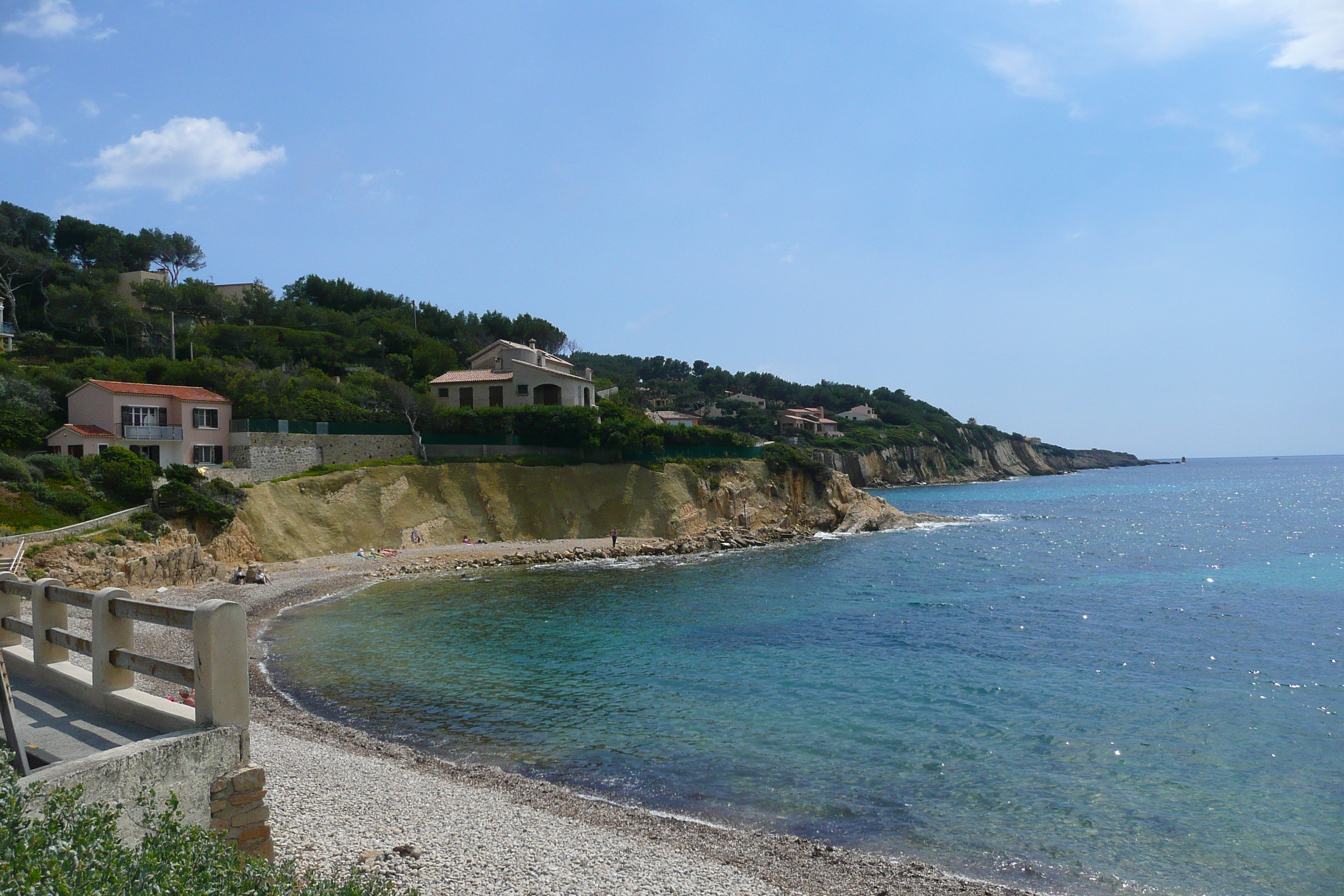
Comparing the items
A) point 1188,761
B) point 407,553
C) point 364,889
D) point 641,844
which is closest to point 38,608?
point 364,889

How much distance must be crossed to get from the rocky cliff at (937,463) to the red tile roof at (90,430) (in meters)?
92.5

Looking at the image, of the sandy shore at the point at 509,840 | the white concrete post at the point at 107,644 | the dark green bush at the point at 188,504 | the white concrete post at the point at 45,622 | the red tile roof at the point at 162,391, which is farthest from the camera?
the red tile roof at the point at 162,391

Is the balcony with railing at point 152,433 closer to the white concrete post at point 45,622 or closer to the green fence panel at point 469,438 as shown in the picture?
the green fence panel at point 469,438

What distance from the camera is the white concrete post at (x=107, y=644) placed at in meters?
8.30

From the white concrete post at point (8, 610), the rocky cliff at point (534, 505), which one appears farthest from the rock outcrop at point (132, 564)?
the white concrete post at point (8, 610)

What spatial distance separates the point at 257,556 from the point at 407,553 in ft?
29.1

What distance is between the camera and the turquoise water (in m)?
13.3

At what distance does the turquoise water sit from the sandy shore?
850 millimetres

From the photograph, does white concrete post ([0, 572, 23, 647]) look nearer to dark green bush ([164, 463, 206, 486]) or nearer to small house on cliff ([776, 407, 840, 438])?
dark green bush ([164, 463, 206, 486])

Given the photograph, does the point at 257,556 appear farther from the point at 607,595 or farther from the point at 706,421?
the point at 706,421

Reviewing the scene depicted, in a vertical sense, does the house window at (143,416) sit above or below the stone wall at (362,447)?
above

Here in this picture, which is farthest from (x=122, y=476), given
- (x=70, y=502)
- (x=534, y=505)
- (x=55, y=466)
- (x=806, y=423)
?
(x=806, y=423)

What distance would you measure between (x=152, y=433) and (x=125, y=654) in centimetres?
4393

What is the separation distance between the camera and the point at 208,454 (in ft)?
154
